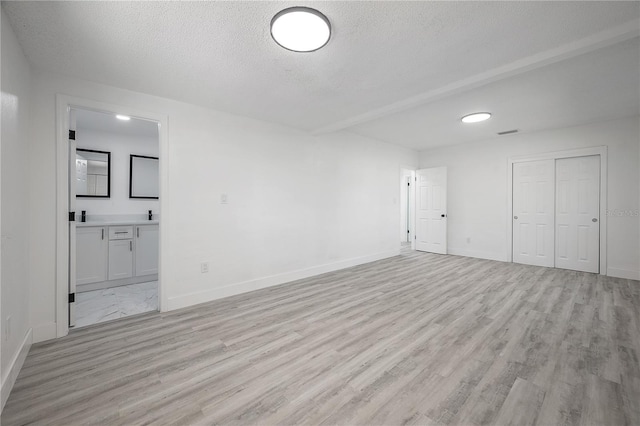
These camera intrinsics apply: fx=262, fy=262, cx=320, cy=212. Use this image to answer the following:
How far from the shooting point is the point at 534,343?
2250 millimetres

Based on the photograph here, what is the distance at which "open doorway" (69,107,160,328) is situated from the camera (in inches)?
134

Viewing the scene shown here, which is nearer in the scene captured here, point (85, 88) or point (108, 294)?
point (85, 88)

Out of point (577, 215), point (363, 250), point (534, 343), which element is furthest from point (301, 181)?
point (577, 215)

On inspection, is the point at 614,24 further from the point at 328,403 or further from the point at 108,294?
the point at 108,294

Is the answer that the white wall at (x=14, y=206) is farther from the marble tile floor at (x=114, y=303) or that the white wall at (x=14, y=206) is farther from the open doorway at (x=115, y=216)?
the open doorway at (x=115, y=216)

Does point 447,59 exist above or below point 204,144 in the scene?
above

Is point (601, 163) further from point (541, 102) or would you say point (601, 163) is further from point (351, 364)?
point (351, 364)

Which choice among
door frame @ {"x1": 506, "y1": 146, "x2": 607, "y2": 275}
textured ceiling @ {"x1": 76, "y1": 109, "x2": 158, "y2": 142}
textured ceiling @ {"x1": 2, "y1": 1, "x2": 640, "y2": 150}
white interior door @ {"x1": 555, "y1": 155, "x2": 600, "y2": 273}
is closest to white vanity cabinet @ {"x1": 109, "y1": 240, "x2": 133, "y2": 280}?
textured ceiling @ {"x1": 76, "y1": 109, "x2": 158, "y2": 142}

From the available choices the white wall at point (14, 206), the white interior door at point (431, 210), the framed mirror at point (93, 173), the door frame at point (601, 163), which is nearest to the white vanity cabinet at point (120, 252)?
the framed mirror at point (93, 173)

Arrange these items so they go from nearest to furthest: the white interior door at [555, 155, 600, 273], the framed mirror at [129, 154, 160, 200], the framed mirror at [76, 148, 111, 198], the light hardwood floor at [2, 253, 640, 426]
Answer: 1. the light hardwood floor at [2, 253, 640, 426]
2. the framed mirror at [76, 148, 111, 198]
3. the white interior door at [555, 155, 600, 273]
4. the framed mirror at [129, 154, 160, 200]

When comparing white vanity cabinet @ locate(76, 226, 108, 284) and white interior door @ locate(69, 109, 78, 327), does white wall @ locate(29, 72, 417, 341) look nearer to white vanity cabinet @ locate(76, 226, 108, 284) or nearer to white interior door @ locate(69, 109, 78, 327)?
white interior door @ locate(69, 109, 78, 327)

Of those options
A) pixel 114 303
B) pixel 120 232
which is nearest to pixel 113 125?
pixel 120 232

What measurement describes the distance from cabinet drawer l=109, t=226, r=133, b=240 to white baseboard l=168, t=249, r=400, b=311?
163 centimetres

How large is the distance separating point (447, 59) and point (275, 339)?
2.86 m
